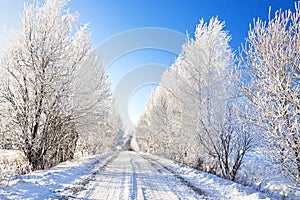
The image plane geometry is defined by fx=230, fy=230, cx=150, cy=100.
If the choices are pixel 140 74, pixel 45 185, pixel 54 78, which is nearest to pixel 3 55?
pixel 54 78

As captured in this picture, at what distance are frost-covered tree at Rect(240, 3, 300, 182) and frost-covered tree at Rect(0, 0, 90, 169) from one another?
8.03 meters

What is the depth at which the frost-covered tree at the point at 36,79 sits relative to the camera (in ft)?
31.1

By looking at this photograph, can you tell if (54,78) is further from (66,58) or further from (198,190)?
(198,190)

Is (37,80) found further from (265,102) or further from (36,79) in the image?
(265,102)

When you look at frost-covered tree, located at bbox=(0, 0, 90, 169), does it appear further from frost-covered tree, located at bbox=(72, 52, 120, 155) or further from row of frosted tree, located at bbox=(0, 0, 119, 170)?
frost-covered tree, located at bbox=(72, 52, 120, 155)

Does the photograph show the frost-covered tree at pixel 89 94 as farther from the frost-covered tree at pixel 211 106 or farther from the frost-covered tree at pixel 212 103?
the frost-covered tree at pixel 212 103

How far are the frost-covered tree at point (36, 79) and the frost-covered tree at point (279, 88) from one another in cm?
803

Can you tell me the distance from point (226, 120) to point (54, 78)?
315 inches

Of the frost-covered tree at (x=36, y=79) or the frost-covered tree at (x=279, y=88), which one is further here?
the frost-covered tree at (x=36, y=79)

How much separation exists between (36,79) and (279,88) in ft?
29.4

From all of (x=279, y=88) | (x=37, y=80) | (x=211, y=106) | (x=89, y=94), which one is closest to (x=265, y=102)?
(x=279, y=88)

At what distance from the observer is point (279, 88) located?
5.32 metres

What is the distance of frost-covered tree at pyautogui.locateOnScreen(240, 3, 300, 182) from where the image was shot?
5.17 m

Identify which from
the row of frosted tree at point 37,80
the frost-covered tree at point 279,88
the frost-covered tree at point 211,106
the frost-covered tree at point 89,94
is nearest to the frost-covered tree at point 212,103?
the frost-covered tree at point 211,106
